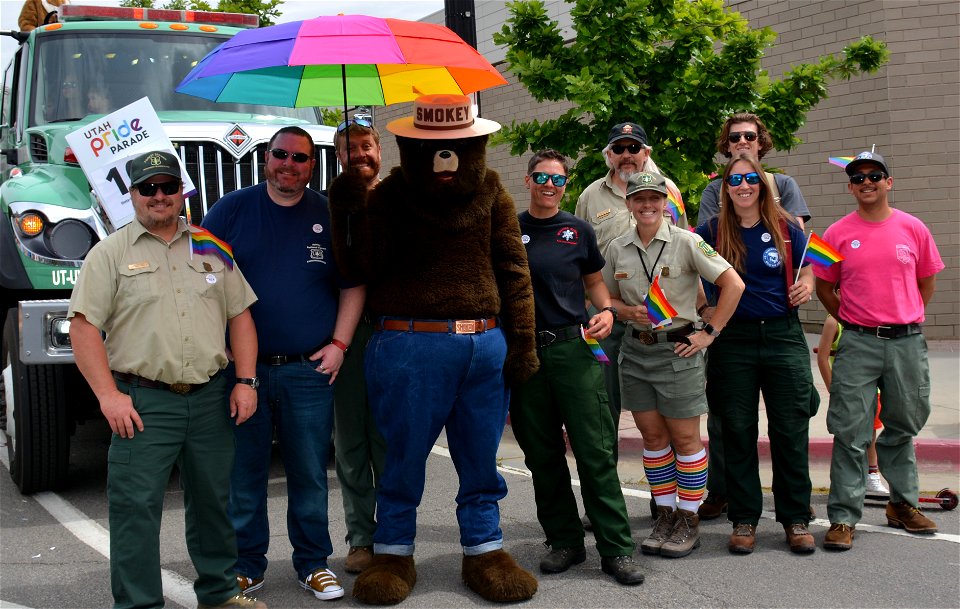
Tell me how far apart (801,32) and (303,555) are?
400 inches

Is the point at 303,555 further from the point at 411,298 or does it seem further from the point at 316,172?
the point at 316,172

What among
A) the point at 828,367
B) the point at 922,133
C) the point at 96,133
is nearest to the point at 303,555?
the point at 96,133

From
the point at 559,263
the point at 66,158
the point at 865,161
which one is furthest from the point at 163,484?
the point at 865,161

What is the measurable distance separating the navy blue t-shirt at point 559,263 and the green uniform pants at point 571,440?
147 millimetres

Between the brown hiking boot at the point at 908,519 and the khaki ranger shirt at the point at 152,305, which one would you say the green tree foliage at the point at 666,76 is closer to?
the brown hiking boot at the point at 908,519

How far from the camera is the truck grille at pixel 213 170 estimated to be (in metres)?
6.64

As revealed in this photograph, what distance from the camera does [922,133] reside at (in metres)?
11.5

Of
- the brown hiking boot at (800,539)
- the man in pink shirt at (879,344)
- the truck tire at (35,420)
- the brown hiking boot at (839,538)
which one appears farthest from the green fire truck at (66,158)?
the brown hiking boot at (839,538)

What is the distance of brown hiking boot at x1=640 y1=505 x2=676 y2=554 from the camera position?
506 cm

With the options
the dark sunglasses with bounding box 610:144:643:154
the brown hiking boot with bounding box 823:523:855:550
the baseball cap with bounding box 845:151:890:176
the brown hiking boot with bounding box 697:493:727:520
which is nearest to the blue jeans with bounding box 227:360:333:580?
the dark sunglasses with bounding box 610:144:643:154

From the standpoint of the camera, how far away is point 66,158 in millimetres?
6652

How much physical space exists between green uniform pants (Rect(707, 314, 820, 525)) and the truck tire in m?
3.95

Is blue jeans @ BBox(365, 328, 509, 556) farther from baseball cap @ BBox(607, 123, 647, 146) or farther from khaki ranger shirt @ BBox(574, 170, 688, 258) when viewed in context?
baseball cap @ BBox(607, 123, 647, 146)

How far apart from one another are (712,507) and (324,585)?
2.42m
